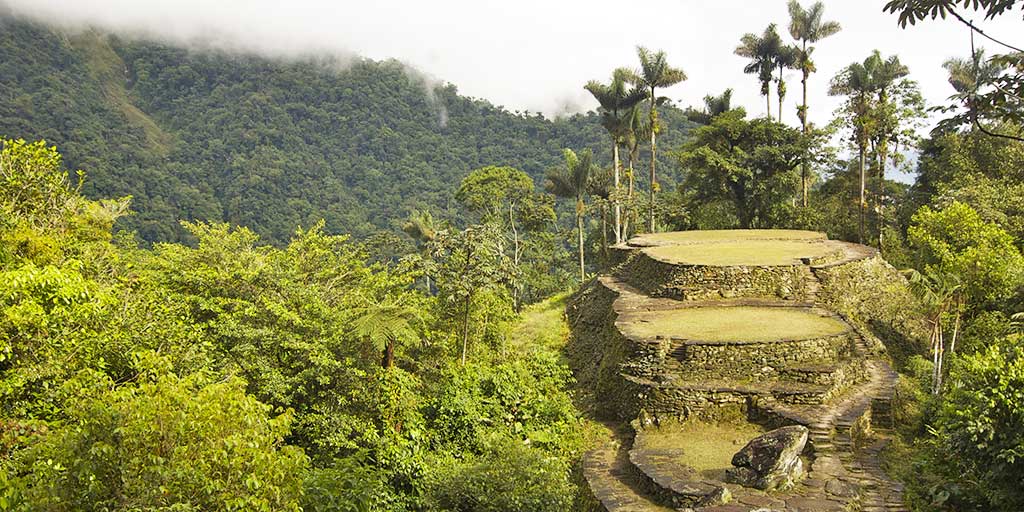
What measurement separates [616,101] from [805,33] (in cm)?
1034

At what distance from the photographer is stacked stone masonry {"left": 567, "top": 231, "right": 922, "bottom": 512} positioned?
9961 millimetres

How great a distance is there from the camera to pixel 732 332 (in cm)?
1392

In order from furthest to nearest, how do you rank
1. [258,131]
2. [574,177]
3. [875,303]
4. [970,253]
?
1. [258,131]
2. [574,177]
3. [875,303]
4. [970,253]

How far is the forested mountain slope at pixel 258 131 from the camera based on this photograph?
6100 centimetres

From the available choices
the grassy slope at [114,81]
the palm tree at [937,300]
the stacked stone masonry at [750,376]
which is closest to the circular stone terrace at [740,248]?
the stacked stone masonry at [750,376]

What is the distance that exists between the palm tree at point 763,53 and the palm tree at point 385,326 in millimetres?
25771

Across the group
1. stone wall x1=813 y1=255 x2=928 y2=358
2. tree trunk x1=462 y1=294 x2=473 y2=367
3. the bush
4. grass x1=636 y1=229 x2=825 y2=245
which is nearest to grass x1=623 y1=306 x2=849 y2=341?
stone wall x1=813 y1=255 x2=928 y2=358

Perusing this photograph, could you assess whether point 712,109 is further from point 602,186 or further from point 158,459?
point 158,459

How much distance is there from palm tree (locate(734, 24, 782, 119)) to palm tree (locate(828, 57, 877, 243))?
5.32 metres

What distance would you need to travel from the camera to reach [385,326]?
37.7 ft

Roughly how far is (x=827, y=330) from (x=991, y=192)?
496 inches

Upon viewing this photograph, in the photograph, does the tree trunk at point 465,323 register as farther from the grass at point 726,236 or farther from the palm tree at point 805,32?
the palm tree at point 805,32

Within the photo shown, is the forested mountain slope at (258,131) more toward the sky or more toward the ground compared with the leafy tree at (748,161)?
more toward the sky

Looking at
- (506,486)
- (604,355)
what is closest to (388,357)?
(506,486)
